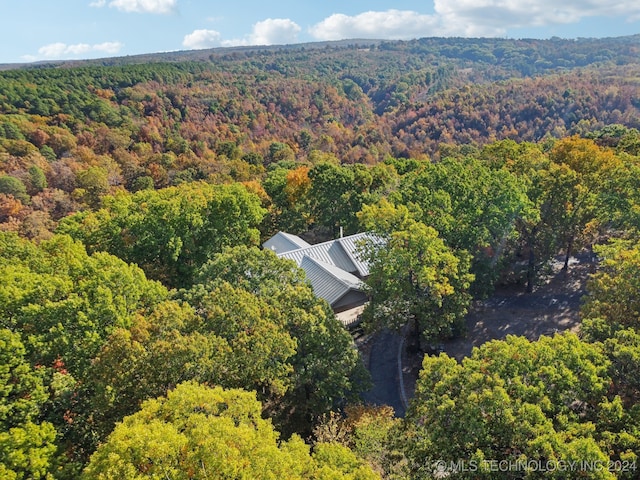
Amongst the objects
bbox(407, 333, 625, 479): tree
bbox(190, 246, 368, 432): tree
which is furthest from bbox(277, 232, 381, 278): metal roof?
bbox(407, 333, 625, 479): tree

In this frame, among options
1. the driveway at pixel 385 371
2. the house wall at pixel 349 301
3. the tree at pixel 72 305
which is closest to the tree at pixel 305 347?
the tree at pixel 72 305

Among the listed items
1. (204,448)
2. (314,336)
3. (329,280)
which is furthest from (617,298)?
(204,448)

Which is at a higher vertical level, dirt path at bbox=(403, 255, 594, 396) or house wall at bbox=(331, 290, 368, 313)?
house wall at bbox=(331, 290, 368, 313)

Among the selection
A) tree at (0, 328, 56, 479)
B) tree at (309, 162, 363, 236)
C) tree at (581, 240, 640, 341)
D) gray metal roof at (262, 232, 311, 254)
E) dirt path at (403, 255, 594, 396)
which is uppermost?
tree at (0, 328, 56, 479)

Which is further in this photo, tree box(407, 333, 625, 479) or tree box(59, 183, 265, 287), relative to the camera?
tree box(59, 183, 265, 287)

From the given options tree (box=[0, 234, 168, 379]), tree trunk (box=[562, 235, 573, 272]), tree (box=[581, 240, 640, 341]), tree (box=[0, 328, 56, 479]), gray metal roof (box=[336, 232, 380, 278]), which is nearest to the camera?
tree (box=[0, 328, 56, 479])

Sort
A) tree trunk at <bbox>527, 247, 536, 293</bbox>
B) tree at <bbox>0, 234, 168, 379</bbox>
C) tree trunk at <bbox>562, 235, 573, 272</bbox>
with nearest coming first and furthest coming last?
1. tree at <bbox>0, 234, 168, 379</bbox>
2. tree trunk at <bbox>527, 247, 536, 293</bbox>
3. tree trunk at <bbox>562, 235, 573, 272</bbox>

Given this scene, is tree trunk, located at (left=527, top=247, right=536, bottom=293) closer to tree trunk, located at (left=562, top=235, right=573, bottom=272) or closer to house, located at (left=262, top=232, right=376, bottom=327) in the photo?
tree trunk, located at (left=562, top=235, right=573, bottom=272)
